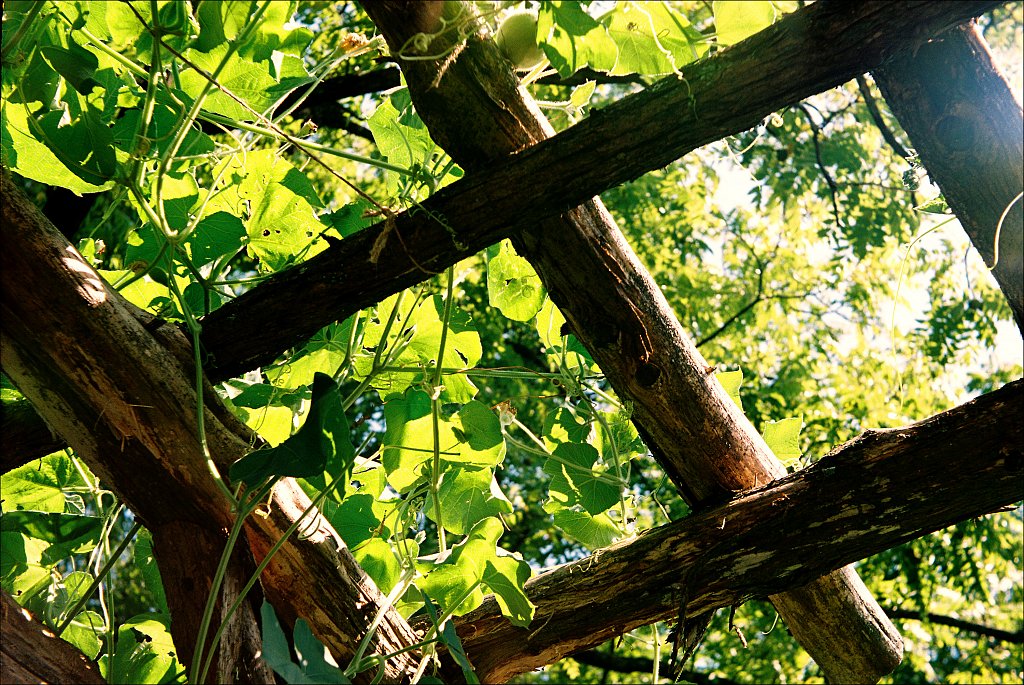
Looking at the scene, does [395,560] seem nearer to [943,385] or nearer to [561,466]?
[561,466]

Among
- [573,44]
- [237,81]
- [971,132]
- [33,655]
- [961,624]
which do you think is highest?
[961,624]

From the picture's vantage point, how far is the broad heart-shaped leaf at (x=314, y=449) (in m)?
0.72

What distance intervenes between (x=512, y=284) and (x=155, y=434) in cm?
49

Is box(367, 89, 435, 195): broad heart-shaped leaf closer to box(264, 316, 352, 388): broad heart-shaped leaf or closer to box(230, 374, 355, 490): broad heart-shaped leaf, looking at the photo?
box(264, 316, 352, 388): broad heart-shaped leaf

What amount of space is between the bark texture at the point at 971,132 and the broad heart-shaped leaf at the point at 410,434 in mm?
659

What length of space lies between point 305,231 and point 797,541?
718 mm

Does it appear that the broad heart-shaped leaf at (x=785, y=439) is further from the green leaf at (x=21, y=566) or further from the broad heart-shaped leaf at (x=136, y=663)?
the green leaf at (x=21, y=566)

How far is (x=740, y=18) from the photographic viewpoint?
2.47 ft

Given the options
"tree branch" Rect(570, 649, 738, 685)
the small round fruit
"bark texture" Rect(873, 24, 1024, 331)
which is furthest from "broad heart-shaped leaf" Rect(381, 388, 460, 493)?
"tree branch" Rect(570, 649, 738, 685)

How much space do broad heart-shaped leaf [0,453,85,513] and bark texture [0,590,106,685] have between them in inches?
19.8

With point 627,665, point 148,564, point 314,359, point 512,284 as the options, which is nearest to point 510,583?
point 512,284

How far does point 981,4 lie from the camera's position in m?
0.77

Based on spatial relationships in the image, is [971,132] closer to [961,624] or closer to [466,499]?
[466,499]

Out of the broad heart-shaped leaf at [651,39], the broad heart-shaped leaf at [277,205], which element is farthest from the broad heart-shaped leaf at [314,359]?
the broad heart-shaped leaf at [651,39]
